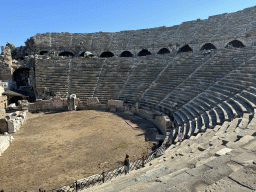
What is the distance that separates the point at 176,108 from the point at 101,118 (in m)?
7.31

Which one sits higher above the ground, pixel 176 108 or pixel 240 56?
pixel 240 56

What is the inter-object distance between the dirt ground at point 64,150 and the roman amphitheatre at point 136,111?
6 centimetres

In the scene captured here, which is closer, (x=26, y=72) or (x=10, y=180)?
(x=10, y=180)

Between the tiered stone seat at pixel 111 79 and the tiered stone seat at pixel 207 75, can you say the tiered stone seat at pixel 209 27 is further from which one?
the tiered stone seat at pixel 111 79

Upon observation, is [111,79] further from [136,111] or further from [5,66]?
[5,66]

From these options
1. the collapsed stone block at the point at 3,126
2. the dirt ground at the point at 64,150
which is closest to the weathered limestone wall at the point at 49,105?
the dirt ground at the point at 64,150

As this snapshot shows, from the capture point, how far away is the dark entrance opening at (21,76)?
28.5 meters

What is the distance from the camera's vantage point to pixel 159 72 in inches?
905

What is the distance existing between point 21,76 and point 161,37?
25093mm

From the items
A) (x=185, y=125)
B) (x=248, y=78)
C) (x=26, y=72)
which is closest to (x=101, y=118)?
(x=185, y=125)

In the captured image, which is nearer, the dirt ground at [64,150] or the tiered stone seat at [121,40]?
the dirt ground at [64,150]

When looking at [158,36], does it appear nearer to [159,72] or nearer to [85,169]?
[159,72]

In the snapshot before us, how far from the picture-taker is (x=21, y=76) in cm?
2880

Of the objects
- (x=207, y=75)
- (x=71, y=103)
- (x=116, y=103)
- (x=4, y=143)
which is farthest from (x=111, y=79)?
(x=4, y=143)
